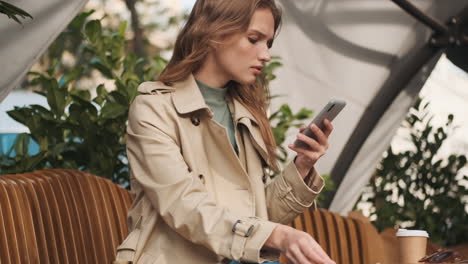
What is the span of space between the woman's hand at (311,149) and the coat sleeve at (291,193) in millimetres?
28

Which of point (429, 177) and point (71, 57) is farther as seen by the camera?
point (71, 57)

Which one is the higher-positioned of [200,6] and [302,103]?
[200,6]

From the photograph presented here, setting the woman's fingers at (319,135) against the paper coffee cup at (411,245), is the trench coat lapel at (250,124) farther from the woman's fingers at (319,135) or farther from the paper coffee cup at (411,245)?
the paper coffee cup at (411,245)

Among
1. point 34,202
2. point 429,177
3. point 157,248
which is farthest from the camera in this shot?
point 429,177

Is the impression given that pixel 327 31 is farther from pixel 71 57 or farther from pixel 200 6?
pixel 71 57

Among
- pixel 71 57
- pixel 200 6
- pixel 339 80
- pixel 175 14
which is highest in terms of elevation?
pixel 200 6

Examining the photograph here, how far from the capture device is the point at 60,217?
3469 mm

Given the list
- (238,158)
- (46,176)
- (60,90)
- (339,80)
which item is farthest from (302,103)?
(238,158)

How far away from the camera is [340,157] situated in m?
6.82

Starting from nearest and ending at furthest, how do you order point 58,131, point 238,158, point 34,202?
point 238,158 → point 34,202 → point 58,131

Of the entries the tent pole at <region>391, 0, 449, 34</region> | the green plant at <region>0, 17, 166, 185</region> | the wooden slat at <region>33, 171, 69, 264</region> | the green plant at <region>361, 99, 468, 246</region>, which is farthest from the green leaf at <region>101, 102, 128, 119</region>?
the green plant at <region>361, 99, 468, 246</region>

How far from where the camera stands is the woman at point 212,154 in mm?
2502

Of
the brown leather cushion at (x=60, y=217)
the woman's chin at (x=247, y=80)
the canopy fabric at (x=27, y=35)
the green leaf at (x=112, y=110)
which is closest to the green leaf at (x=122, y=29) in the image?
the green leaf at (x=112, y=110)

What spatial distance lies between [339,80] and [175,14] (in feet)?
31.7
